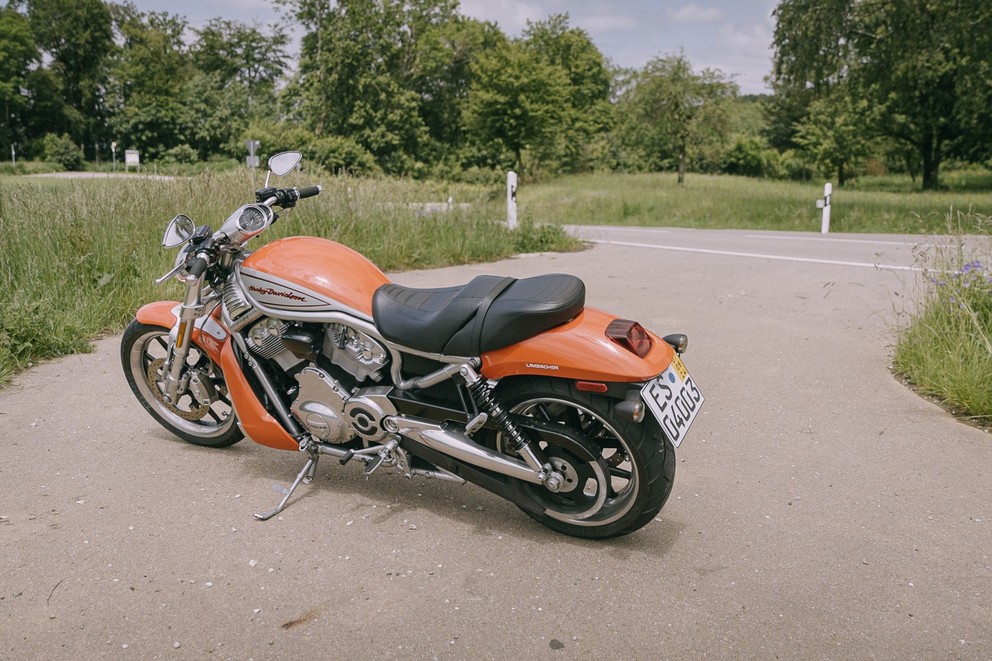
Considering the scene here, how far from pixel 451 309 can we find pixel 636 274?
6987 mm

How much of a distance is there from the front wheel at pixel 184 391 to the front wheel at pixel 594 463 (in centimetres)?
168

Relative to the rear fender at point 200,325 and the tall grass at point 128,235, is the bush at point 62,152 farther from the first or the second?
the rear fender at point 200,325

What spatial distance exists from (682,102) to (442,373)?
42022 mm

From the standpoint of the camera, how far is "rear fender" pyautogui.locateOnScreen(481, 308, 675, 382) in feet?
9.46

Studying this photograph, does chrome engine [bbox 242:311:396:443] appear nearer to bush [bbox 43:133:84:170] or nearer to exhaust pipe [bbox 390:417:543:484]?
exhaust pipe [bbox 390:417:543:484]

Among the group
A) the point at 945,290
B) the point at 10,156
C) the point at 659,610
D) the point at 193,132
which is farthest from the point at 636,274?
the point at 10,156

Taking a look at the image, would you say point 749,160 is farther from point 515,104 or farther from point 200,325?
point 200,325

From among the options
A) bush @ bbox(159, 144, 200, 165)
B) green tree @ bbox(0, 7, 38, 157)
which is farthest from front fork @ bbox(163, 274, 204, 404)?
green tree @ bbox(0, 7, 38, 157)

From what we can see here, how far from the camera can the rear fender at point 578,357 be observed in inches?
113

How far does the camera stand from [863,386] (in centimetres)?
521

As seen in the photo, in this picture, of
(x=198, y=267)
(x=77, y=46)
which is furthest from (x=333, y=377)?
(x=77, y=46)

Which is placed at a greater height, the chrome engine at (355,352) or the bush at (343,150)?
the bush at (343,150)

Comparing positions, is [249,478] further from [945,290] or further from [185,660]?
[945,290]

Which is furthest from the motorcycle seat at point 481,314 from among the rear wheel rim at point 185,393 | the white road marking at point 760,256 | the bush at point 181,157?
the bush at point 181,157
